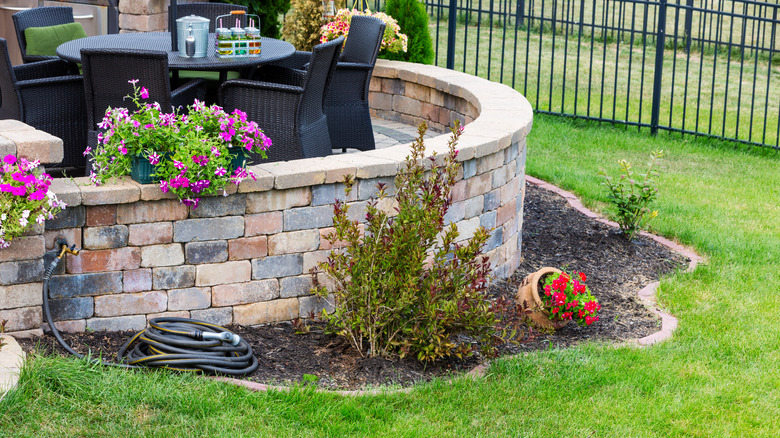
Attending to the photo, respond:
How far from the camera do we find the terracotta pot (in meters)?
4.74

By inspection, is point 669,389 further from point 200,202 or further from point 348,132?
point 348,132

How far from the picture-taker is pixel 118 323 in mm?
4223

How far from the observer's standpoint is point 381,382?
159 inches

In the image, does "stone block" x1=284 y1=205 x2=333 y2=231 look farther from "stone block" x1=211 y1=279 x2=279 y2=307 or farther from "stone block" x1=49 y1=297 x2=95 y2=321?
"stone block" x1=49 y1=297 x2=95 y2=321

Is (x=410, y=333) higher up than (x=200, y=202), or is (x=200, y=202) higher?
(x=200, y=202)

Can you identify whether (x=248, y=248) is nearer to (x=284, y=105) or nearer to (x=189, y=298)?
(x=189, y=298)

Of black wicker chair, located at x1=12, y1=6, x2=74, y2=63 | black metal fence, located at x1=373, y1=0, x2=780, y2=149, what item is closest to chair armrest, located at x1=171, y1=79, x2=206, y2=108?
black wicker chair, located at x1=12, y1=6, x2=74, y2=63

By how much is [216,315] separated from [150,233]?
54 cm

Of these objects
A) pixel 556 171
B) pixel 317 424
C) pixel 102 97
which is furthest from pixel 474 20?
pixel 317 424

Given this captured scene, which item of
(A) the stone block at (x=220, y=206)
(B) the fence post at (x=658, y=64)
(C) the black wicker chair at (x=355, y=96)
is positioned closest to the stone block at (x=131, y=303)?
(A) the stone block at (x=220, y=206)

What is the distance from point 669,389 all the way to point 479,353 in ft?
2.93

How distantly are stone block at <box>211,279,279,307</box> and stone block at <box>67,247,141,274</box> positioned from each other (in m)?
0.42

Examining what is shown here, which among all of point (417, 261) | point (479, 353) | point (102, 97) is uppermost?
point (102, 97)

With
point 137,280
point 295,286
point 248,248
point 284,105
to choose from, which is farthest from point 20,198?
point 284,105
